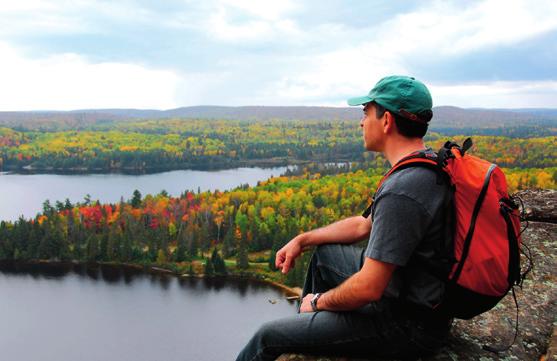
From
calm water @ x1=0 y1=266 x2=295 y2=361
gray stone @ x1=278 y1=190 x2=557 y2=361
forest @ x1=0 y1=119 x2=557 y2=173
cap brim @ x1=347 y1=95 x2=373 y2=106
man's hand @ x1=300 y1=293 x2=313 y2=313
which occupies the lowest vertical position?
calm water @ x1=0 y1=266 x2=295 y2=361

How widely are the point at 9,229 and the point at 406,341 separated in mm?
59061

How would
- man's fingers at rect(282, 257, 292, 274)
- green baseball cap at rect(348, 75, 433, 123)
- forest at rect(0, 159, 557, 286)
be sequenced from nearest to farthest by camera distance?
green baseball cap at rect(348, 75, 433, 123), man's fingers at rect(282, 257, 292, 274), forest at rect(0, 159, 557, 286)

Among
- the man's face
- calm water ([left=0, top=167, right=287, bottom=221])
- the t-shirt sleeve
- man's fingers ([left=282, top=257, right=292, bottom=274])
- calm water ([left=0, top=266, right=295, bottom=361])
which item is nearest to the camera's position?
the t-shirt sleeve

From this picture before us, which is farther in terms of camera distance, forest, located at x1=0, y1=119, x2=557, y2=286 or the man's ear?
forest, located at x1=0, y1=119, x2=557, y2=286

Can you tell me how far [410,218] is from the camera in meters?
→ 2.48

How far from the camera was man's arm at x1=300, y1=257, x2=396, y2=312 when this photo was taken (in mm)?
2598

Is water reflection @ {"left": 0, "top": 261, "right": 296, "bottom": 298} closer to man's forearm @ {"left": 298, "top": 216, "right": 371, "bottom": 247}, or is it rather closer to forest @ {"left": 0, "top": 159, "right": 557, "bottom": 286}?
forest @ {"left": 0, "top": 159, "right": 557, "bottom": 286}

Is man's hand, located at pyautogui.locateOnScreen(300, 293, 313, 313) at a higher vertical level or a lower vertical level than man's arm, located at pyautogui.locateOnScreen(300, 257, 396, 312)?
lower

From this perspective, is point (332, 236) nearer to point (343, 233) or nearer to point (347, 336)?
point (343, 233)

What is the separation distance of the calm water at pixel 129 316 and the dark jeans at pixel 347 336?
2613cm

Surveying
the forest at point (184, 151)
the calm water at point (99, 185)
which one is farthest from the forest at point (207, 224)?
the forest at point (184, 151)

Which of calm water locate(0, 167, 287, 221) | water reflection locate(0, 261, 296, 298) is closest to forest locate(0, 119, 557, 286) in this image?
water reflection locate(0, 261, 296, 298)

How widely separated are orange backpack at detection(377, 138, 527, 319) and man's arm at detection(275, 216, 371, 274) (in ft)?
3.00

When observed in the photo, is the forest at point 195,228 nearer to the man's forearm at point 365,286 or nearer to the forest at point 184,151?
the man's forearm at point 365,286
